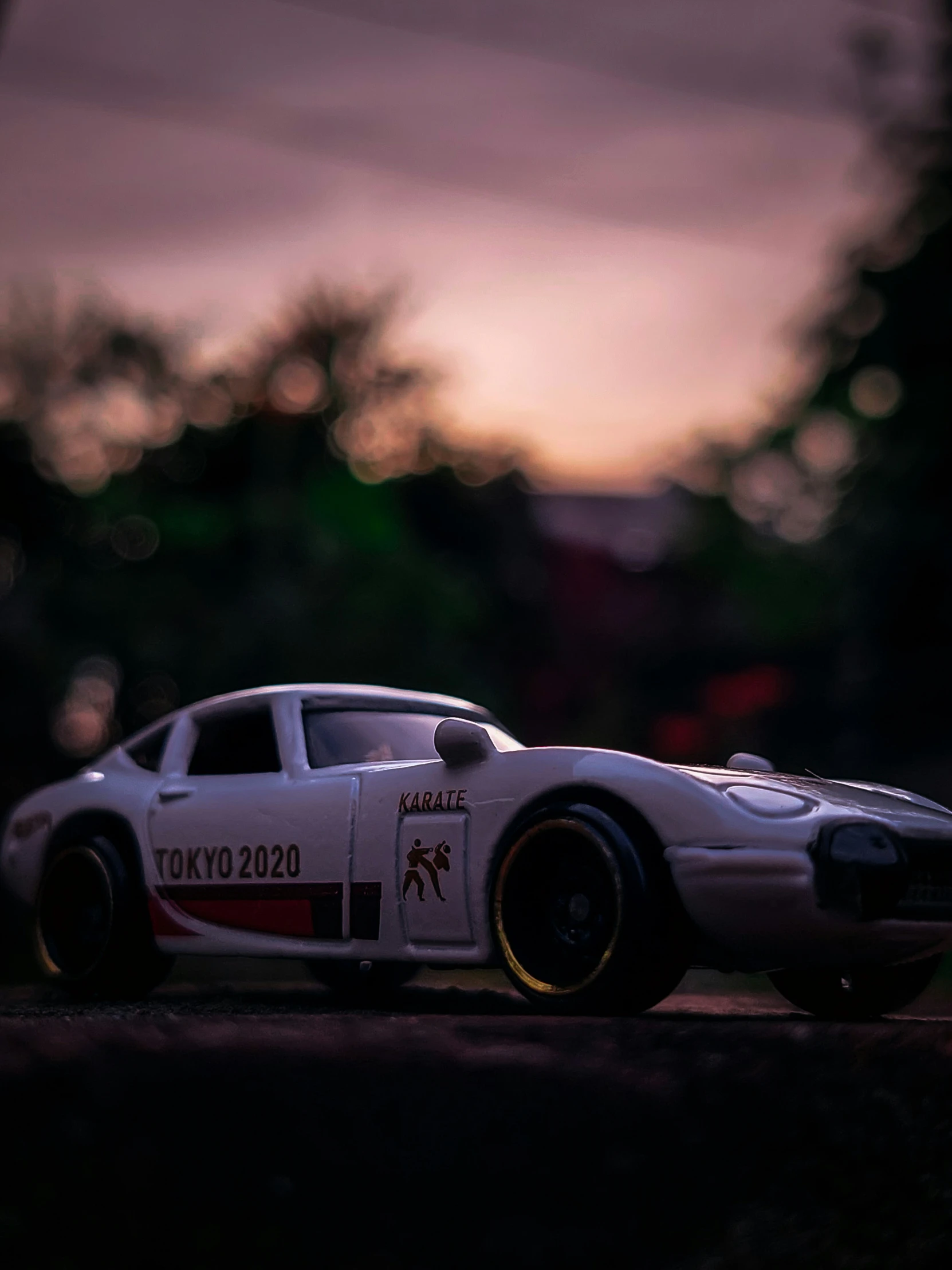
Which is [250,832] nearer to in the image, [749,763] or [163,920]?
[163,920]

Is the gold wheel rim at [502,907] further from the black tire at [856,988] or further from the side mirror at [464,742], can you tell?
the black tire at [856,988]

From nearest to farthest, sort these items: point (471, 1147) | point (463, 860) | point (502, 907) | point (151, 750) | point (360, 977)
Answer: point (471, 1147) → point (502, 907) → point (463, 860) → point (151, 750) → point (360, 977)

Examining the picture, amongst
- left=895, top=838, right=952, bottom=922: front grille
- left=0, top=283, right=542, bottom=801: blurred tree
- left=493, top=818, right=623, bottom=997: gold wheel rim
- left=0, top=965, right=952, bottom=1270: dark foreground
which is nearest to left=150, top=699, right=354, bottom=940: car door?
left=493, top=818, right=623, bottom=997: gold wheel rim

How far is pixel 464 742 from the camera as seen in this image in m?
5.45

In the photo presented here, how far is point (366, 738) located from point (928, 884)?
2508 mm

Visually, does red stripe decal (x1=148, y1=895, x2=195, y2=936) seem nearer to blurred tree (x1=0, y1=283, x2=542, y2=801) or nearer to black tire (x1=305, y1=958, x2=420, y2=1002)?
black tire (x1=305, y1=958, x2=420, y2=1002)

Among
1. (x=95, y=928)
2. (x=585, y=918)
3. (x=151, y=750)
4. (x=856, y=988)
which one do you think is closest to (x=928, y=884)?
(x=856, y=988)

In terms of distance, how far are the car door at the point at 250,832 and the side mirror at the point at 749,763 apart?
1494 millimetres

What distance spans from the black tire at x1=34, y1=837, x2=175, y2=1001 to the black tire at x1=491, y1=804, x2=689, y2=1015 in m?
2.20

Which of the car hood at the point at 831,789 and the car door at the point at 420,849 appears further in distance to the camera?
the car door at the point at 420,849

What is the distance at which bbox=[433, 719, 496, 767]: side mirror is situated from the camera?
5.43 m

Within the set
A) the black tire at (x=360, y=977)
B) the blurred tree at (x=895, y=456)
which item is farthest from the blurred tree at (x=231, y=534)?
the black tire at (x=360, y=977)

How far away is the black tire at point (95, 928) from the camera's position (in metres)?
6.73

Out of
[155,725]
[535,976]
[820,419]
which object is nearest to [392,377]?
[820,419]
